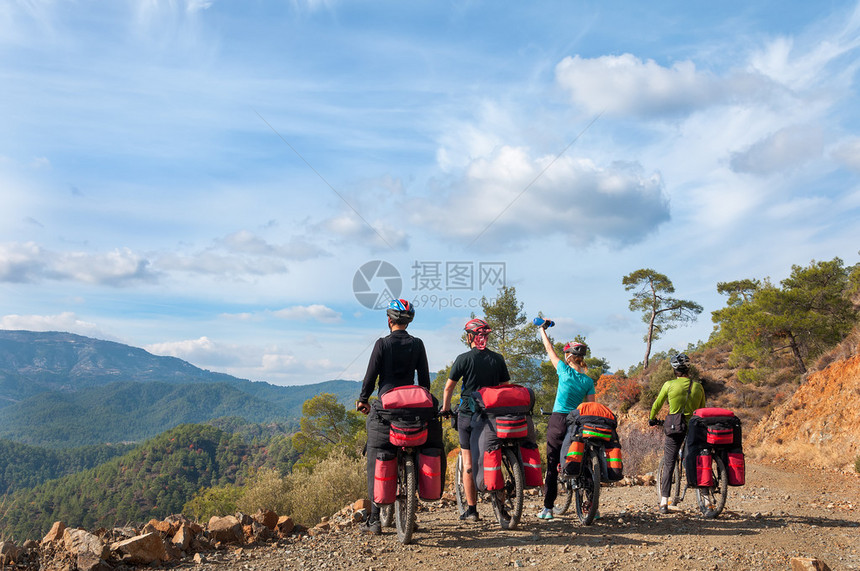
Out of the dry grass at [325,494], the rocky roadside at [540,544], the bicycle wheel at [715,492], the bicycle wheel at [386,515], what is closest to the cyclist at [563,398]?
the rocky roadside at [540,544]

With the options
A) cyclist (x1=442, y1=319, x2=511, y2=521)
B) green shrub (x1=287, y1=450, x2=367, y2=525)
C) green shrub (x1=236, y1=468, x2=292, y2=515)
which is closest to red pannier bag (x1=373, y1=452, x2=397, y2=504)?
cyclist (x1=442, y1=319, x2=511, y2=521)

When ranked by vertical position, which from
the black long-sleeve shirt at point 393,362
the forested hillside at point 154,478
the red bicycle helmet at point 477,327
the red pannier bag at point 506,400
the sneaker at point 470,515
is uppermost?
the red bicycle helmet at point 477,327

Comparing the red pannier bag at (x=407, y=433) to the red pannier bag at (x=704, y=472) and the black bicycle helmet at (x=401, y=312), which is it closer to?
the black bicycle helmet at (x=401, y=312)

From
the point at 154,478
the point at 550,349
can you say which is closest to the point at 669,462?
the point at 550,349

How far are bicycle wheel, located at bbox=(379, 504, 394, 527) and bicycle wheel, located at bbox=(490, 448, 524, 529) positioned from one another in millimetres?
1108

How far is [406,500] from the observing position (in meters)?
5.52

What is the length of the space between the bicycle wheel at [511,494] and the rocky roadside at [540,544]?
0.14 m

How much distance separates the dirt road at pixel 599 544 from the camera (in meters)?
4.95

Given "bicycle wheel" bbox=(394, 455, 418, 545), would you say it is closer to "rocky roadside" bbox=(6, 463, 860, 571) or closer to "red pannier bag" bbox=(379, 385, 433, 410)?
"rocky roadside" bbox=(6, 463, 860, 571)

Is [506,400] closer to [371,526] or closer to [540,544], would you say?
[540,544]

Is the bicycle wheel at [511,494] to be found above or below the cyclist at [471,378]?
below

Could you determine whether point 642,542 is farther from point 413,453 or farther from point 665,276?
point 665,276

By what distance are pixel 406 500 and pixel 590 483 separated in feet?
6.71

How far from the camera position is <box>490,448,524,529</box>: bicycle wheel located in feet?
19.0
